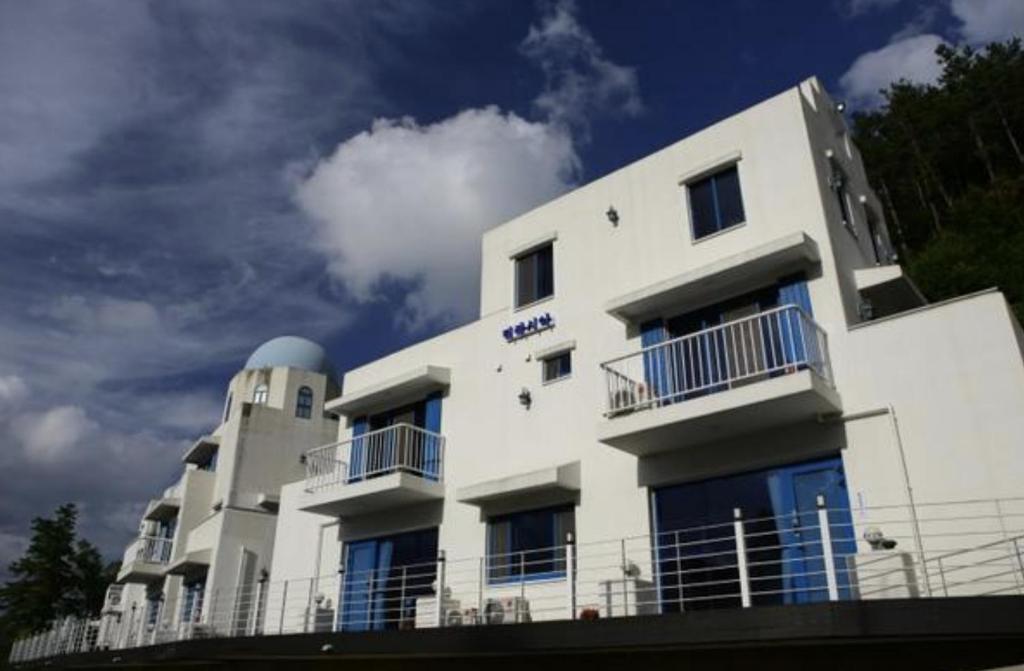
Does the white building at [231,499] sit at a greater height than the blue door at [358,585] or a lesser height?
greater

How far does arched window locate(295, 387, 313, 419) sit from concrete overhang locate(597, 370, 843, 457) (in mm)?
19233

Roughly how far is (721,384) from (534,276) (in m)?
6.17

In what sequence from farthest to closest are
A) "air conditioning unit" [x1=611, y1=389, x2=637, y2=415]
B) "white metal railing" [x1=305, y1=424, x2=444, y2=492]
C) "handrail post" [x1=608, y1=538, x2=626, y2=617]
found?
"white metal railing" [x1=305, y1=424, x2=444, y2=492] < "air conditioning unit" [x1=611, y1=389, x2=637, y2=415] < "handrail post" [x1=608, y1=538, x2=626, y2=617]

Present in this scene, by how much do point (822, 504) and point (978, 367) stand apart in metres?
3.46

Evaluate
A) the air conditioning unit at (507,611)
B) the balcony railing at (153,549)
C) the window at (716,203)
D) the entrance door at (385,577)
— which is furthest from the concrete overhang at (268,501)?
the window at (716,203)

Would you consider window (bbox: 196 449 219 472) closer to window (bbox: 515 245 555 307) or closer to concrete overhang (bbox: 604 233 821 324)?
window (bbox: 515 245 555 307)

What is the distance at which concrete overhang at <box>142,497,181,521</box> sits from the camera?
106 feet

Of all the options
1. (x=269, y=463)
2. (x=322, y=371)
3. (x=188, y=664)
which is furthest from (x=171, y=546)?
(x=188, y=664)

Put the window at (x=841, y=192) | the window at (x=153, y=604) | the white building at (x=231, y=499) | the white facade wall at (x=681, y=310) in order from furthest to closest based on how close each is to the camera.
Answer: the window at (x=153, y=604) < the white building at (x=231, y=499) < the window at (x=841, y=192) < the white facade wall at (x=681, y=310)

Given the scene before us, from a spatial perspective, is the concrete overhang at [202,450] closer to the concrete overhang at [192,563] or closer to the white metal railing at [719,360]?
the concrete overhang at [192,563]

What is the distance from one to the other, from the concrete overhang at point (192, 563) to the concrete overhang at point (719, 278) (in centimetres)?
1717

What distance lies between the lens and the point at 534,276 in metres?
18.0

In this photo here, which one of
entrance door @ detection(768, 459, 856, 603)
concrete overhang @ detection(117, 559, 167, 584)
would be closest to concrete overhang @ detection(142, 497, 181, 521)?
concrete overhang @ detection(117, 559, 167, 584)

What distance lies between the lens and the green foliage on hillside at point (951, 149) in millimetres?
30938
